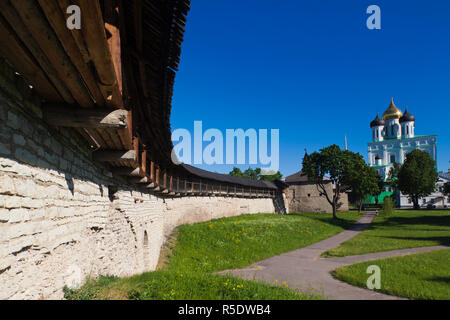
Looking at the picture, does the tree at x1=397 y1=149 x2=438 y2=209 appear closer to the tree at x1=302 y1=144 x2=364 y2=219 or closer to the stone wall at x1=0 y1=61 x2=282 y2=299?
the tree at x1=302 y1=144 x2=364 y2=219

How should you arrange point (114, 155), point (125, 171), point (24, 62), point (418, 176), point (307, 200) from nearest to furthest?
point (24, 62)
point (114, 155)
point (125, 171)
point (307, 200)
point (418, 176)

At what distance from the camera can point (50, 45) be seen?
2.18 m

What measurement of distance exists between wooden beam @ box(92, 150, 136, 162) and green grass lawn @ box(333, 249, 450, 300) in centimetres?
758

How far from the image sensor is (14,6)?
1807mm

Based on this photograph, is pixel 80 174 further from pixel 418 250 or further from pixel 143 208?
pixel 418 250

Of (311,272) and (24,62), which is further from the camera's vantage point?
(311,272)

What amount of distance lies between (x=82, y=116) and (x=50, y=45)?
1.30m

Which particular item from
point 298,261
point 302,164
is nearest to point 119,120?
point 298,261

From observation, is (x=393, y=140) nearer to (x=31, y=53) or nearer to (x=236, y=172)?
(x=236, y=172)

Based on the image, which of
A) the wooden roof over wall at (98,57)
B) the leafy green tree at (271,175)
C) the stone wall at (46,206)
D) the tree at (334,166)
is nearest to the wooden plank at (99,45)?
the wooden roof over wall at (98,57)

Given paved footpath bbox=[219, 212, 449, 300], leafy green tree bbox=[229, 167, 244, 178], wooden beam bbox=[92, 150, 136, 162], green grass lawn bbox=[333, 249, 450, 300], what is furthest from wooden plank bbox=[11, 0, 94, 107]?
leafy green tree bbox=[229, 167, 244, 178]

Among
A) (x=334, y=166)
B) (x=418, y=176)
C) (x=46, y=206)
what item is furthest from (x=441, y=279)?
(x=418, y=176)

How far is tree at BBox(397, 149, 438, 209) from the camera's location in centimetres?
4697
